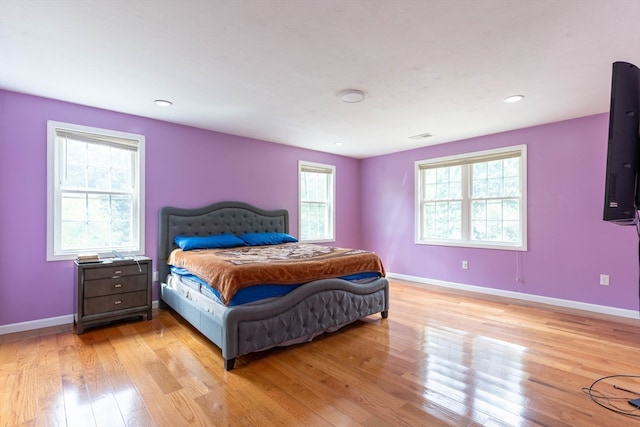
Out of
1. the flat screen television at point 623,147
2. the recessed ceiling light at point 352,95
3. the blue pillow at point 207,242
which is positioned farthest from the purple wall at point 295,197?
the flat screen television at point 623,147

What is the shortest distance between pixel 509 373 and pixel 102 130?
4.59 meters

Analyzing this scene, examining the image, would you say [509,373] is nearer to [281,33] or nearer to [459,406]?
[459,406]

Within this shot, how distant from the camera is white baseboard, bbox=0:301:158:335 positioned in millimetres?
2969

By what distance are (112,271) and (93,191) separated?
3.28 ft

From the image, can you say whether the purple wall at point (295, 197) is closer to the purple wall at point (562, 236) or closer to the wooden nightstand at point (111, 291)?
the purple wall at point (562, 236)

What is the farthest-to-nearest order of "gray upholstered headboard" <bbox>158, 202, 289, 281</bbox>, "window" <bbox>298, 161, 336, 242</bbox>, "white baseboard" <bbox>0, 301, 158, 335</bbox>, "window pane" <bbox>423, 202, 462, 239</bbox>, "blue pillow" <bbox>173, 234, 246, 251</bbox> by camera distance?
"window" <bbox>298, 161, 336, 242</bbox> → "window pane" <bbox>423, 202, 462, 239</bbox> → "gray upholstered headboard" <bbox>158, 202, 289, 281</bbox> → "blue pillow" <bbox>173, 234, 246, 251</bbox> → "white baseboard" <bbox>0, 301, 158, 335</bbox>

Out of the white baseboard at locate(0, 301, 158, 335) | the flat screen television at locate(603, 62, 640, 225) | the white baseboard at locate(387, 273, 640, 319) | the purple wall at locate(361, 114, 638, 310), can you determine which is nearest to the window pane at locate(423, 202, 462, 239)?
the purple wall at locate(361, 114, 638, 310)

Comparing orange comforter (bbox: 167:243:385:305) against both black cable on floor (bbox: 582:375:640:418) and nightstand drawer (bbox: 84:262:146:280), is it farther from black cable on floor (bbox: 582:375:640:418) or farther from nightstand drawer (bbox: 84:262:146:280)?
black cable on floor (bbox: 582:375:640:418)

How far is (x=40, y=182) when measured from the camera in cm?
313

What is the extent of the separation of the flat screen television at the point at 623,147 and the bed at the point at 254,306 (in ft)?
6.85

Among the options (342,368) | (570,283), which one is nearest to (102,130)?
(342,368)

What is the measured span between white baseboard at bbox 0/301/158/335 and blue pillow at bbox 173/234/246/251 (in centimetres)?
133

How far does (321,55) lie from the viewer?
232 centimetres

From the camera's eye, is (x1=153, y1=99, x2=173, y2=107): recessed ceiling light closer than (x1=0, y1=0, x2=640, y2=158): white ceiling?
No
